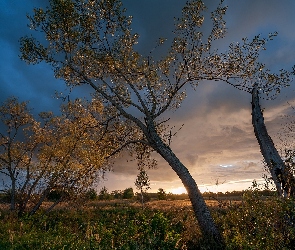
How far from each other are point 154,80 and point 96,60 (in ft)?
11.1

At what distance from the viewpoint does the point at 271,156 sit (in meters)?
11.5

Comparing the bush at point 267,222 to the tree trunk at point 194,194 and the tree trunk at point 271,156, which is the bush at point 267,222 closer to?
the tree trunk at point 271,156

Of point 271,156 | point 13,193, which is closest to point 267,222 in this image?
point 271,156

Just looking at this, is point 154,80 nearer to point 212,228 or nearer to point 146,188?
point 212,228

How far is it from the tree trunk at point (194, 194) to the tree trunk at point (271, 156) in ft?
15.5

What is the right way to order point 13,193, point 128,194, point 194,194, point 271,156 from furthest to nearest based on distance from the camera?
1. point 128,194
2. point 13,193
3. point 194,194
4. point 271,156

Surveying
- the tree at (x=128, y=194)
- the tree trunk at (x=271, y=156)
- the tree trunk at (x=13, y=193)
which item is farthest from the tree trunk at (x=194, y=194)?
the tree at (x=128, y=194)

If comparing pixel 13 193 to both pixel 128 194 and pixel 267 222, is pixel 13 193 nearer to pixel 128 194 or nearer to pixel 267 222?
pixel 267 222

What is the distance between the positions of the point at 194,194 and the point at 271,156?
5115mm

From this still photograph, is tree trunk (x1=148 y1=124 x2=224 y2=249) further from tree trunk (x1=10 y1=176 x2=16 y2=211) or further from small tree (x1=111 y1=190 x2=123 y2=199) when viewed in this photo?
small tree (x1=111 y1=190 x2=123 y2=199)

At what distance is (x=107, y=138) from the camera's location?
63.4 ft

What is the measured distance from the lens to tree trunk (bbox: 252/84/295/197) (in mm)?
10000

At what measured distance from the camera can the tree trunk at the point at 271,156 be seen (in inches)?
394

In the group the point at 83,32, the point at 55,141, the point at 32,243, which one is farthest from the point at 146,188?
the point at 32,243
